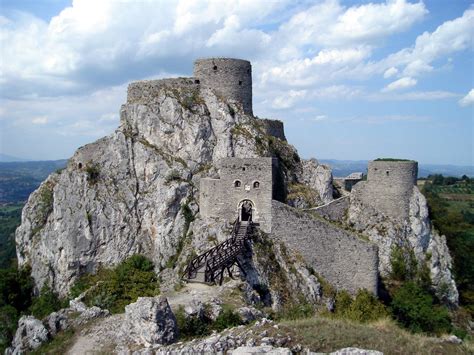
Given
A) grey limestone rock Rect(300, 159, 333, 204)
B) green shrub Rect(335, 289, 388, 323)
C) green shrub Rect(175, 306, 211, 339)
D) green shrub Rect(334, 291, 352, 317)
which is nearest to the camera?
green shrub Rect(175, 306, 211, 339)

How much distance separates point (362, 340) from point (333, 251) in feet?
56.2

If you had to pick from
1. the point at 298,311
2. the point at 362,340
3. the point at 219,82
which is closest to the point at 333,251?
the point at 298,311

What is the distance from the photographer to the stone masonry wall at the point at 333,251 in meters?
34.3

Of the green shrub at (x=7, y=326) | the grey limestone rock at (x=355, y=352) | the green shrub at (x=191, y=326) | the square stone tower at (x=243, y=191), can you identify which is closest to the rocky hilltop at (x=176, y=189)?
the square stone tower at (x=243, y=191)

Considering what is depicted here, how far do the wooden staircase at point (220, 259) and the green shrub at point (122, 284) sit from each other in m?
3.51

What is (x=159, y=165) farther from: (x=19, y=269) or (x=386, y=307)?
(x=386, y=307)

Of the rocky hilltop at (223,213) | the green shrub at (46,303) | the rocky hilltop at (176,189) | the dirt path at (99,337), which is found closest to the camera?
the dirt path at (99,337)

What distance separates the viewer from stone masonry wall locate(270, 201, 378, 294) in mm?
34344

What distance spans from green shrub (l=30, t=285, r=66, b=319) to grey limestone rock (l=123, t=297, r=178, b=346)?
22.8m

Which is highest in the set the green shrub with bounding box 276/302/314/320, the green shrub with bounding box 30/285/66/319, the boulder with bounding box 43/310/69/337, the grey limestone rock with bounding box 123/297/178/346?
the grey limestone rock with bounding box 123/297/178/346

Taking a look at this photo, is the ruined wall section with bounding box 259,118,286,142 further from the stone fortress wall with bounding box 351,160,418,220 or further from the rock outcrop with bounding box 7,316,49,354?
the rock outcrop with bounding box 7,316,49,354

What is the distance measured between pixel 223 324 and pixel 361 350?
7141 millimetres

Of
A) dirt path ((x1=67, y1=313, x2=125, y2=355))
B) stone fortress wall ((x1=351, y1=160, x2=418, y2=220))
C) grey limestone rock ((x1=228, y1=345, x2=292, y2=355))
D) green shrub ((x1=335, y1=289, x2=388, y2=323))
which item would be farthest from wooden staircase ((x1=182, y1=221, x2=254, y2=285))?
grey limestone rock ((x1=228, y1=345, x2=292, y2=355))

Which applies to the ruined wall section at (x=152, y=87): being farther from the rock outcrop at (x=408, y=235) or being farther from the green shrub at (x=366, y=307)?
the green shrub at (x=366, y=307)
